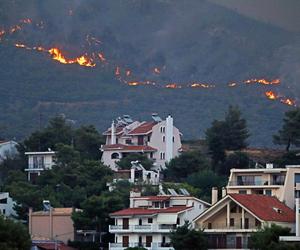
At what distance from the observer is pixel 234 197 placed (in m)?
107

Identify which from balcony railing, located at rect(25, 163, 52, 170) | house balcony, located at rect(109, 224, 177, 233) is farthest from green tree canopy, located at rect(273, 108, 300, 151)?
house balcony, located at rect(109, 224, 177, 233)

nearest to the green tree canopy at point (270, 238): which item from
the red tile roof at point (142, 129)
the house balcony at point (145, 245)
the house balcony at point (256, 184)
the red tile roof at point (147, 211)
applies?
the house balcony at point (145, 245)

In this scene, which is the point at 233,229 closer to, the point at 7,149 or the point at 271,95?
the point at 7,149

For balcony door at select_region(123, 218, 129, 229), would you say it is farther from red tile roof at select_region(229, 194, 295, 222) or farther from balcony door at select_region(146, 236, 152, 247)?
red tile roof at select_region(229, 194, 295, 222)

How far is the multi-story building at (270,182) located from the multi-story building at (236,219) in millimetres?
4852

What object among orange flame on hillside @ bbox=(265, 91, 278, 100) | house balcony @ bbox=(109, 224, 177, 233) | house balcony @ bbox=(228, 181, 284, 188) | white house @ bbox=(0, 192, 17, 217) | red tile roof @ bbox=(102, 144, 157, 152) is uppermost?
orange flame on hillside @ bbox=(265, 91, 278, 100)

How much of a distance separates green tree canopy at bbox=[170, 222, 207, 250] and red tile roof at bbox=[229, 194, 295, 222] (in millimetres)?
3151

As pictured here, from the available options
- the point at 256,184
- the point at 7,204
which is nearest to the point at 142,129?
the point at 7,204

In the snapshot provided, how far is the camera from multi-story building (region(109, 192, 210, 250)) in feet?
367

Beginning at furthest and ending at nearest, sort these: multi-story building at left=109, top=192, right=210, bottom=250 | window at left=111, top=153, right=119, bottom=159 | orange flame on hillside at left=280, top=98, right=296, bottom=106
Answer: orange flame on hillside at left=280, top=98, right=296, bottom=106 → window at left=111, top=153, right=119, bottom=159 → multi-story building at left=109, top=192, right=210, bottom=250

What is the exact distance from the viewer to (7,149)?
149500mm

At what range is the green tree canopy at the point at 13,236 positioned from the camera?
102750 mm

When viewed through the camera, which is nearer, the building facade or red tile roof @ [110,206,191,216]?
red tile roof @ [110,206,191,216]

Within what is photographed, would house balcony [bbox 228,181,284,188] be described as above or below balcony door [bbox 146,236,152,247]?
above
